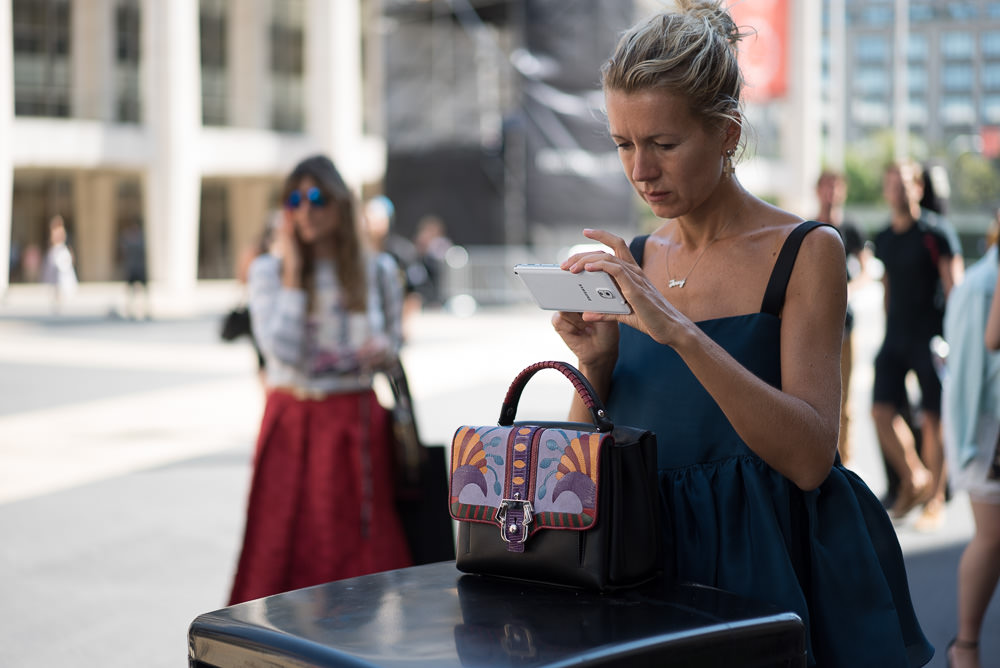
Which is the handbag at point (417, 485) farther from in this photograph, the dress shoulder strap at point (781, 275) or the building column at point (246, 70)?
the building column at point (246, 70)

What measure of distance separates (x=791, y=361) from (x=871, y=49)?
135315 millimetres

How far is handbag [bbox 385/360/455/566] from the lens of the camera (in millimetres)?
4590

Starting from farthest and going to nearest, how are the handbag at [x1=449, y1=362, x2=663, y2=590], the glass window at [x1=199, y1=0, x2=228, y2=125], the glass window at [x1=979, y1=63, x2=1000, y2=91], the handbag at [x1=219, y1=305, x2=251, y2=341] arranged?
the glass window at [x1=979, y1=63, x2=1000, y2=91]
the glass window at [x1=199, y1=0, x2=228, y2=125]
the handbag at [x1=219, y1=305, x2=251, y2=341]
the handbag at [x1=449, y1=362, x2=663, y2=590]

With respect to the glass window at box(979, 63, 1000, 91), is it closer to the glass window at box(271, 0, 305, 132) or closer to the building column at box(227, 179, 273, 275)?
the glass window at box(271, 0, 305, 132)

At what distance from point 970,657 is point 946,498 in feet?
10.9

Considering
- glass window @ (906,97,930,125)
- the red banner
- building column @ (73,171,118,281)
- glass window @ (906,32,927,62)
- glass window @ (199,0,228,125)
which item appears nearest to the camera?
the red banner

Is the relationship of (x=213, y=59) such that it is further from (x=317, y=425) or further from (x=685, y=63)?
(x=685, y=63)

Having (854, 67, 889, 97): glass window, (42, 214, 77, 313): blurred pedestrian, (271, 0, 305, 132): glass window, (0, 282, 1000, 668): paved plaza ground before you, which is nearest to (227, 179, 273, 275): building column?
(271, 0, 305, 132): glass window

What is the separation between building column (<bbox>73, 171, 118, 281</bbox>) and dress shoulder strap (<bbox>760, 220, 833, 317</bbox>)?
135ft

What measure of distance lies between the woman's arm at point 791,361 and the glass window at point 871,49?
134736mm

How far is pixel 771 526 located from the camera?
190 centimetres

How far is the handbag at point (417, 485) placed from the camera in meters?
4.59

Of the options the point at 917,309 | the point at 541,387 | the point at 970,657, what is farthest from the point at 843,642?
the point at 541,387

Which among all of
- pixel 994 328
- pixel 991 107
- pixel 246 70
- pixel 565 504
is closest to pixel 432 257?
pixel 246 70
